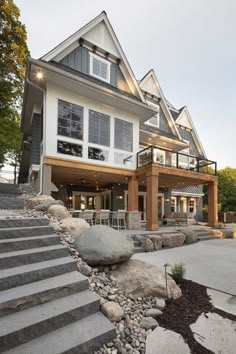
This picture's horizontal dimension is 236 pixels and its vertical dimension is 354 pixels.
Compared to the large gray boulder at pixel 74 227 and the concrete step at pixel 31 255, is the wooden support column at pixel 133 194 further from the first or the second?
the concrete step at pixel 31 255

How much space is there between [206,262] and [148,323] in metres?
3.82

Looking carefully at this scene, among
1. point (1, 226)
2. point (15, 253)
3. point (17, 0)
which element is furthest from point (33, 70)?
point (15, 253)

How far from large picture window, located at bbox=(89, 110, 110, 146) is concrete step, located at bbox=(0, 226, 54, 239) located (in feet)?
21.4

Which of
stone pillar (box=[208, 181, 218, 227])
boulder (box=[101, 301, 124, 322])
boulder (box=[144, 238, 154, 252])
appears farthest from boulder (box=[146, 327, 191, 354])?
stone pillar (box=[208, 181, 218, 227])

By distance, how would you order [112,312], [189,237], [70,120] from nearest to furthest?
1. [112,312]
2. [189,237]
3. [70,120]

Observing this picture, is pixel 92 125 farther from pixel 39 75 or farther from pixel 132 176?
pixel 132 176

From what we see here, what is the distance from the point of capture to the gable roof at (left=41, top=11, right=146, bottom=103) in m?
9.57

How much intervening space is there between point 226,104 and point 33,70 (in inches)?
617

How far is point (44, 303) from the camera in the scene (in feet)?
8.16

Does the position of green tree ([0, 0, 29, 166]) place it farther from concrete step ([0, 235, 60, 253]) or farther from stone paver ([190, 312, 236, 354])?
stone paver ([190, 312, 236, 354])

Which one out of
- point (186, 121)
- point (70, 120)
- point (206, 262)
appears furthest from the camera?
point (186, 121)

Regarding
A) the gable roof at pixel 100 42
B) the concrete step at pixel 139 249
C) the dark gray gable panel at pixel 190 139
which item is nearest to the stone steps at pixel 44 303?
the concrete step at pixel 139 249

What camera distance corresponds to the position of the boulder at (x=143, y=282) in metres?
3.34

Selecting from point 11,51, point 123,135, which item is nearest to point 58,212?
point 123,135
